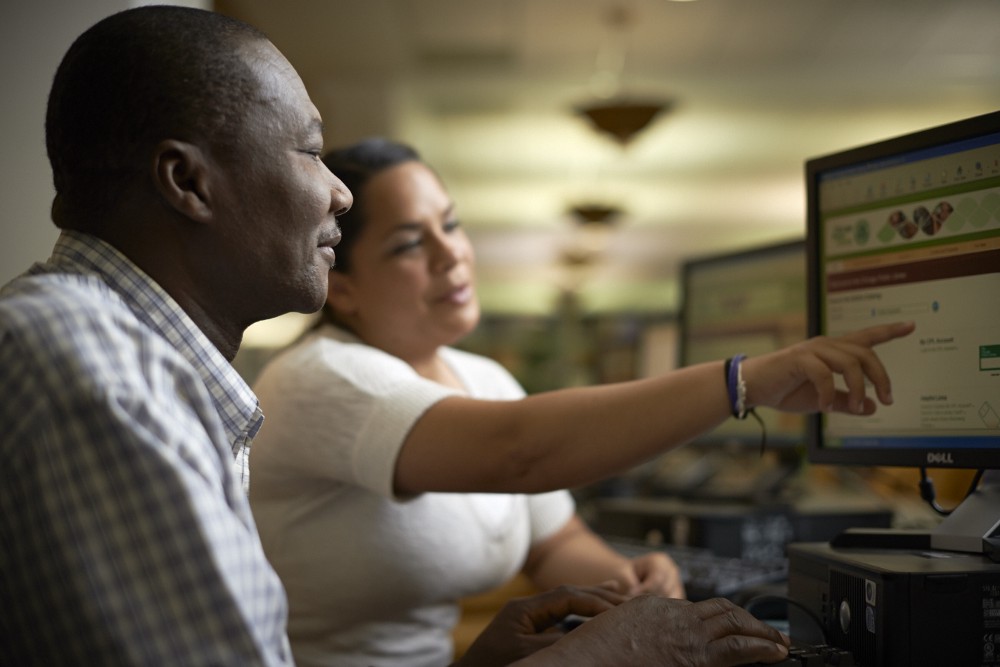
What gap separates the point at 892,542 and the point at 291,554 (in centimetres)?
85

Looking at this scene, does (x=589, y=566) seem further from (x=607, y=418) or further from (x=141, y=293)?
(x=141, y=293)

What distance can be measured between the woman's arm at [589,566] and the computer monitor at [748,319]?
42 centimetres

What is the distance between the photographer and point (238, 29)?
0.93m

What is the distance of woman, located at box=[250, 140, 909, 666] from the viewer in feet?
3.79

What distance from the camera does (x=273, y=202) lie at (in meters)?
0.93

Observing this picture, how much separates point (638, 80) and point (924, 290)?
5.54 meters

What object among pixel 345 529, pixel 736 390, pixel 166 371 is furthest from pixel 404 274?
pixel 166 371

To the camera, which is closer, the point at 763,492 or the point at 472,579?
the point at 472,579

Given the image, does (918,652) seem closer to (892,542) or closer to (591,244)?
(892,542)

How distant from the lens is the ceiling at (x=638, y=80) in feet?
17.1

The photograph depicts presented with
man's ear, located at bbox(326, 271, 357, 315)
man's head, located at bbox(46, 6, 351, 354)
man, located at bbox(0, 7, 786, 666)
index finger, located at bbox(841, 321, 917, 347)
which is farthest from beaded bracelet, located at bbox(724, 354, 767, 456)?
man's ear, located at bbox(326, 271, 357, 315)

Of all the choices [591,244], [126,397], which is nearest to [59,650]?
[126,397]

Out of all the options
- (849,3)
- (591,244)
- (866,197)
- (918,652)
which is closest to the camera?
(918,652)

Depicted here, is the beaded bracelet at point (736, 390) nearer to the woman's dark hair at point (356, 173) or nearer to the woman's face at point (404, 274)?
the woman's face at point (404, 274)
